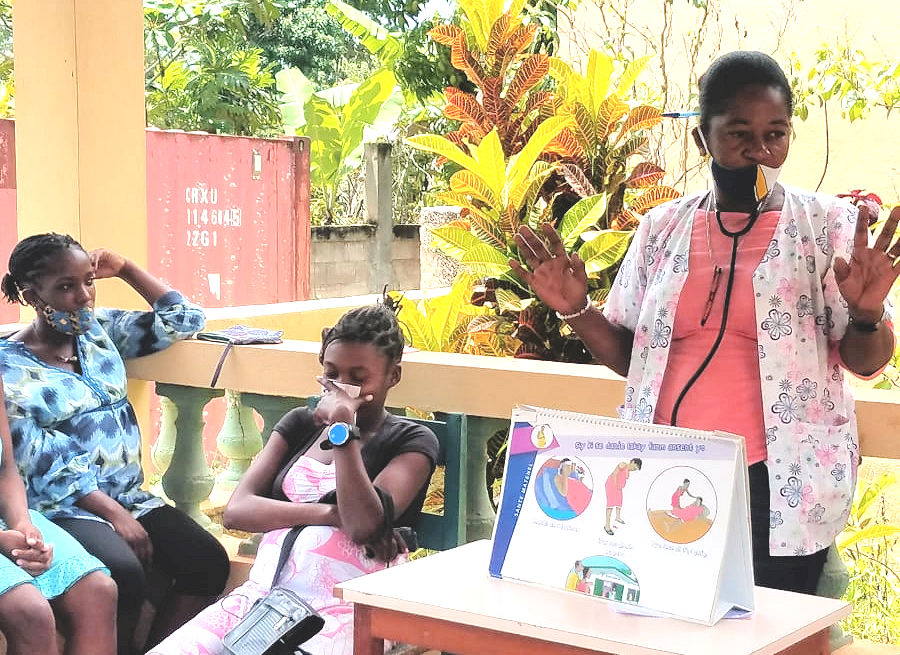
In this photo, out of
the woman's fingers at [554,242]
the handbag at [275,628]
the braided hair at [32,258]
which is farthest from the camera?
the braided hair at [32,258]

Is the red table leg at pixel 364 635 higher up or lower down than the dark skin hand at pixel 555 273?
lower down

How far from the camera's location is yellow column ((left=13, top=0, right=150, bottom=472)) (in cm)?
455

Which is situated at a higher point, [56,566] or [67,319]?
[67,319]

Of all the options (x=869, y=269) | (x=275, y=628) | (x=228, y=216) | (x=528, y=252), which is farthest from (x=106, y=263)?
(x=228, y=216)

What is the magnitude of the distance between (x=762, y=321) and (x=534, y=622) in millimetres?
764

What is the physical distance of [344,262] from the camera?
1269 centimetres

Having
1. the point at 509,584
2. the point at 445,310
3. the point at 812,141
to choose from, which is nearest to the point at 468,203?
the point at 445,310

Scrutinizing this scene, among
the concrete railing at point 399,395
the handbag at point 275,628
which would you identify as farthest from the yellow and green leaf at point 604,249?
the handbag at point 275,628

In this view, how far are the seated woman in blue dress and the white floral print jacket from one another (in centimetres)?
156

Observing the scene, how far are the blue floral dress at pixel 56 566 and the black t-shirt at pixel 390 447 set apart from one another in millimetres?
548

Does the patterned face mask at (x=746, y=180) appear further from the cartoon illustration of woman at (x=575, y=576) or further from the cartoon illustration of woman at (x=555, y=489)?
the cartoon illustration of woman at (x=575, y=576)

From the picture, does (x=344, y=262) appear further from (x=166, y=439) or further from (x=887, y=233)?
(x=887, y=233)

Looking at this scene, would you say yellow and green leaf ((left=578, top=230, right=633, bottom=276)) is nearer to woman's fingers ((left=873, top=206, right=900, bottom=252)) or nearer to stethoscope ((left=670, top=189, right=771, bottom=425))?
stethoscope ((left=670, top=189, right=771, bottom=425))

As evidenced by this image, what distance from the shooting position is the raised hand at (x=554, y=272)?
8.71 feet
